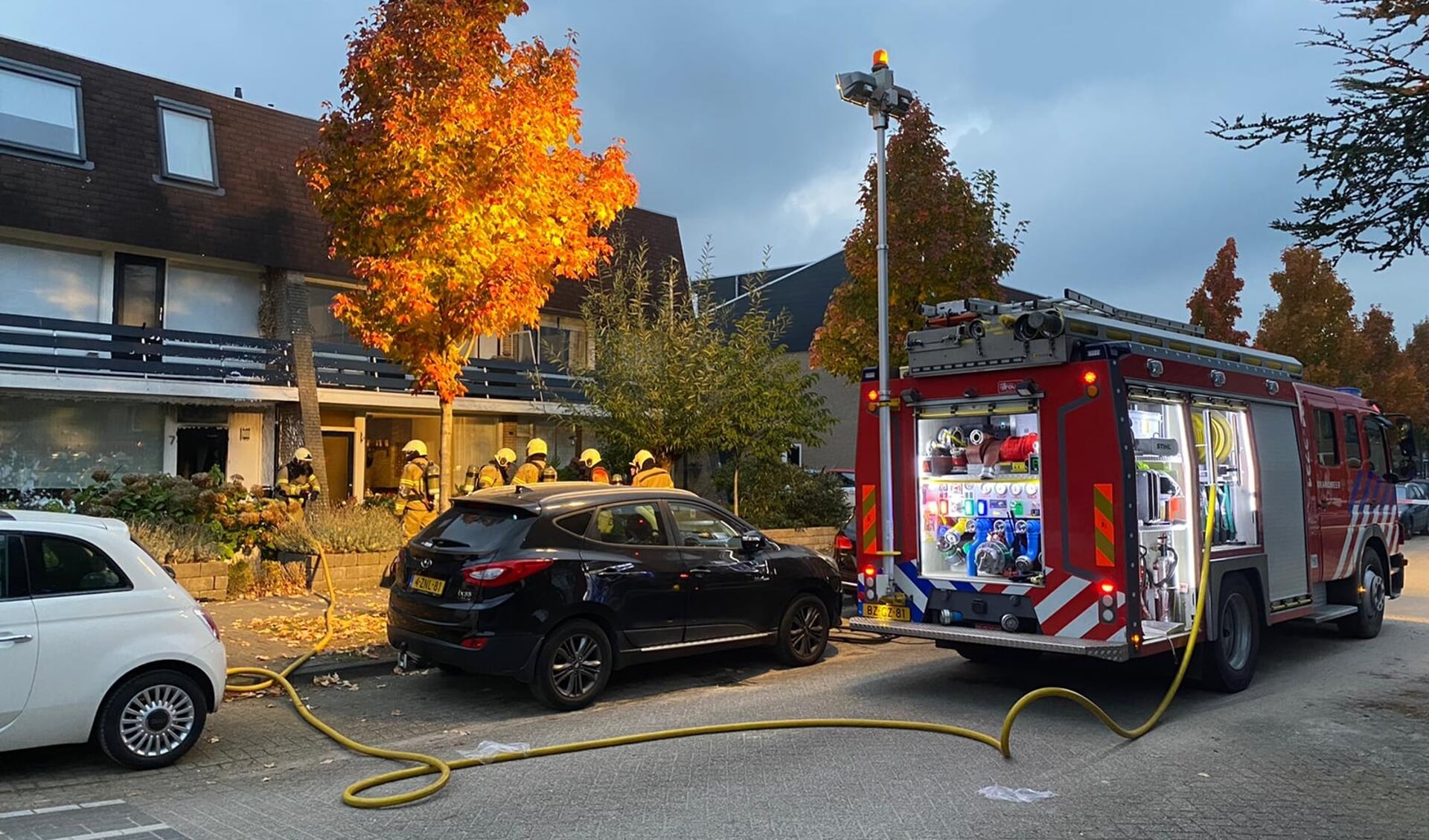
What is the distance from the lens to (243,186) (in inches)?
688

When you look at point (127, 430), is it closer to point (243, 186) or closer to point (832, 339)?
point (243, 186)

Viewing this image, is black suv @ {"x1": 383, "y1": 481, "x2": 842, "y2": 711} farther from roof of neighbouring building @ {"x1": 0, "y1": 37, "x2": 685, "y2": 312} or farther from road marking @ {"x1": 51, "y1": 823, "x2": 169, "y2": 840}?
roof of neighbouring building @ {"x1": 0, "y1": 37, "x2": 685, "y2": 312}

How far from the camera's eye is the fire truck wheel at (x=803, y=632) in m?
8.91

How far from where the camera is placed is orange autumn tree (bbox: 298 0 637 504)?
441 inches

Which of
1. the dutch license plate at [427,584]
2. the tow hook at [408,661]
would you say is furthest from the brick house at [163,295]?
the dutch license plate at [427,584]

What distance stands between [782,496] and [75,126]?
1255cm

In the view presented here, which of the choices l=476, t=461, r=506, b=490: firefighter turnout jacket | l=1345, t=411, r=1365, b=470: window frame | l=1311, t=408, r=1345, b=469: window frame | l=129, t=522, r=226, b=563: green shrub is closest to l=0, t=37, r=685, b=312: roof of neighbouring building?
l=476, t=461, r=506, b=490: firefighter turnout jacket

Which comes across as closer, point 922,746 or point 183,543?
point 922,746

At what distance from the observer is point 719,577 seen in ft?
27.4

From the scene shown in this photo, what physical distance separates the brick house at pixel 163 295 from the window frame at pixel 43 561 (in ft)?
35.9

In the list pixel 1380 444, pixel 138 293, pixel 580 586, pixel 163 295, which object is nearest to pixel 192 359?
pixel 163 295

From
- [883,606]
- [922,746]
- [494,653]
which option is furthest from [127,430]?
[922,746]

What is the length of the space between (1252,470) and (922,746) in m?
4.10

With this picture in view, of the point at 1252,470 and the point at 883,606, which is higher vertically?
the point at 1252,470
